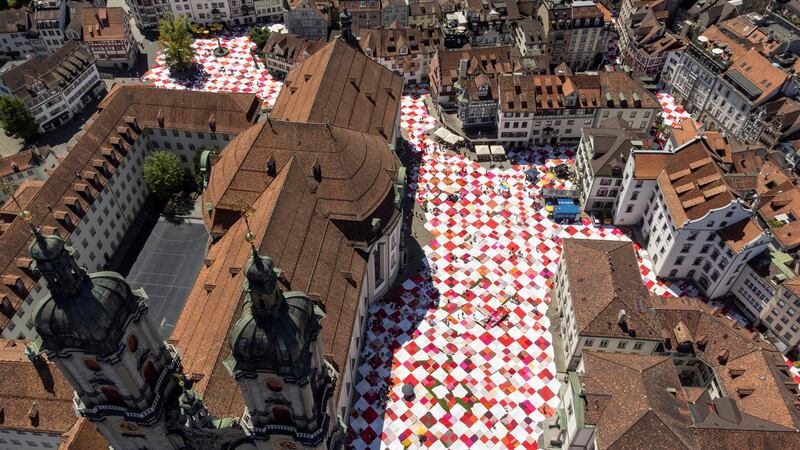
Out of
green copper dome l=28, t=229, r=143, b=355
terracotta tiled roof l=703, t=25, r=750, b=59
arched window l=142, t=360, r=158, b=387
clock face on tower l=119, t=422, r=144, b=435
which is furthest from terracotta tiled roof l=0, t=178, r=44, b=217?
terracotta tiled roof l=703, t=25, r=750, b=59

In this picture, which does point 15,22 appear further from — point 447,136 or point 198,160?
point 447,136

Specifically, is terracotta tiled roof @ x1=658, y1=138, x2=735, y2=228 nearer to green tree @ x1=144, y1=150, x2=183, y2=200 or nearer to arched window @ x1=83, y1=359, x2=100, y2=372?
arched window @ x1=83, y1=359, x2=100, y2=372

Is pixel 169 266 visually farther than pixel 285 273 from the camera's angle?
Yes

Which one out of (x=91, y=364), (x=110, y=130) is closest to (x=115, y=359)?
(x=91, y=364)

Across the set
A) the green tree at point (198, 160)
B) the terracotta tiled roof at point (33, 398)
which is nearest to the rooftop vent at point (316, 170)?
the green tree at point (198, 160)

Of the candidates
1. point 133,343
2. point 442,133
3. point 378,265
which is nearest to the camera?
point 133,343

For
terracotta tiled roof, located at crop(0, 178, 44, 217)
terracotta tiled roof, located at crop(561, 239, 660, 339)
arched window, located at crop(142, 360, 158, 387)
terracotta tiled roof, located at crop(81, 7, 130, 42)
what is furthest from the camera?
terracotta tiled roof, located at crop(81, 7, 130, 42)

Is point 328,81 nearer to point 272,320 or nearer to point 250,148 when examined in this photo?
point 250,148
